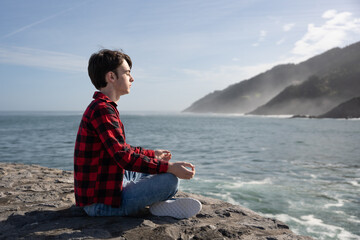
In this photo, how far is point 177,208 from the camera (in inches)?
Answer: 128

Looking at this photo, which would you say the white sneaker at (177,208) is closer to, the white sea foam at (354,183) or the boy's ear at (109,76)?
→ the boy's ear at (109,76)

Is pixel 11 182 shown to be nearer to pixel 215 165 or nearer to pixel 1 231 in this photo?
pixel 1 231

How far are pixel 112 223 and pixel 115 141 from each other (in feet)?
3.32

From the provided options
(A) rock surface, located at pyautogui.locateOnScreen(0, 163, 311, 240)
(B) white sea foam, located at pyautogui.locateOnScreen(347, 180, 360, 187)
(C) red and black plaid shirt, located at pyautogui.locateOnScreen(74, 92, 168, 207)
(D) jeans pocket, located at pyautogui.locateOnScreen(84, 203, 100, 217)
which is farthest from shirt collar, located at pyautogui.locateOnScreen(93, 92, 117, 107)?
(B) white sea foam, located at pyautogui.locateOnScreen(347, 180, 360, 187)

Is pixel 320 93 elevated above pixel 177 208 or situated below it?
above

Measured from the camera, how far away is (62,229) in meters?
2.84

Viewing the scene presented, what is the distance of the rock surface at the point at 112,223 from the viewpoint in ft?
9.07

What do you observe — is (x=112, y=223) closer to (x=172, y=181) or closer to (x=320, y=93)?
(x=172, y=181)

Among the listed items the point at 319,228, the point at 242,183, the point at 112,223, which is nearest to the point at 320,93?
the point at 242,183

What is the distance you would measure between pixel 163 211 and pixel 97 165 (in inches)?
39.5

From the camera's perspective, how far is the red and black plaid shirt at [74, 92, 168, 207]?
8.28 feet

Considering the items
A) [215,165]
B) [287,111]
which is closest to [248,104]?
[287,111]

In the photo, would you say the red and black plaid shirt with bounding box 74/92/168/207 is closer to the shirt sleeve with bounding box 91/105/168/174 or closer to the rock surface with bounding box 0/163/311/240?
the shirt sleeve with bounding box 91/105/168/174

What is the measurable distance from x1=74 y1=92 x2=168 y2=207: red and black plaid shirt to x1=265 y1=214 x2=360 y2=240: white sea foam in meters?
3.93
